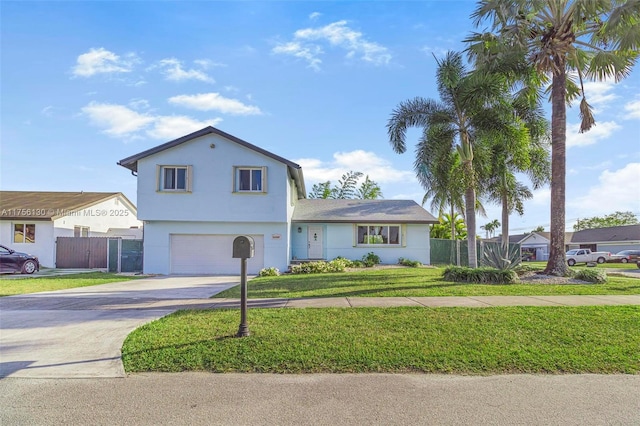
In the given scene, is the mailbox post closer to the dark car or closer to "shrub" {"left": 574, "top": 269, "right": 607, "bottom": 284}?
"shrub" {"left": 574, "top": 269, "right": 607, "bottom": 284}

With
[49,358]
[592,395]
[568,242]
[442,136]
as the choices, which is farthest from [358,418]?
[568,242]

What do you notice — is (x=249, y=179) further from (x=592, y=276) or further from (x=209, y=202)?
(x=592, y=276)

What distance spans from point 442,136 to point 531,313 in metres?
10.2

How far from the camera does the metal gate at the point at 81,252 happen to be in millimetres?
23047

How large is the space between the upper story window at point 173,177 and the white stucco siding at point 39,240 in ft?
31.4

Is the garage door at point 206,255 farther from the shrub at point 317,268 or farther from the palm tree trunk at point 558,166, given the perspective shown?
the palm tree trunk at point 558,166

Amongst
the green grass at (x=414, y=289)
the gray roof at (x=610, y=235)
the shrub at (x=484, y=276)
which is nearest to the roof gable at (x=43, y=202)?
the green grass at (x=414, y=289)

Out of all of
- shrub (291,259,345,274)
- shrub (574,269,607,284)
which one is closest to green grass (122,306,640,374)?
shrub (574,269,607,284)

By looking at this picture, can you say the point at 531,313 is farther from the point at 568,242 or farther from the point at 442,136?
the point at 568,242

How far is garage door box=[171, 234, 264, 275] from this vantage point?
19312 millimetres

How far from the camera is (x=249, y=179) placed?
19.1 m

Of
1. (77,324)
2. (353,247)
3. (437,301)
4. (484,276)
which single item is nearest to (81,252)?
(353,247)

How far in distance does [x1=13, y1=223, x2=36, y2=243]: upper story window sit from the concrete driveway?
45.9ft

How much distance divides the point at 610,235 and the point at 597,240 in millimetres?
1465
